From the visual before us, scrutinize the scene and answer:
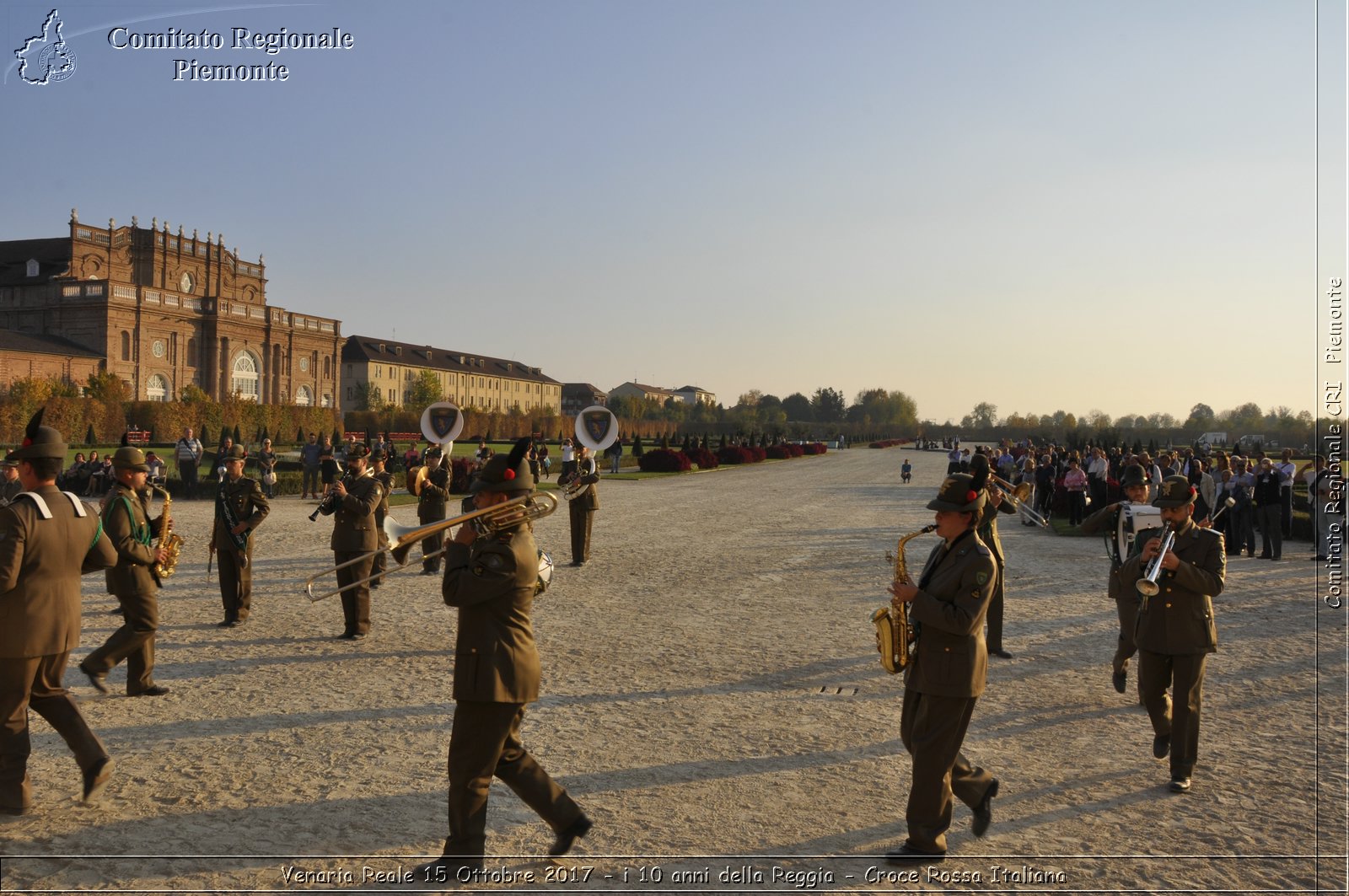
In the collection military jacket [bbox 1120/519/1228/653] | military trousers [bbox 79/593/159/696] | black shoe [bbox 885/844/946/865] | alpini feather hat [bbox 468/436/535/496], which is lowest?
black shoe [bbox 885/844/946/865]

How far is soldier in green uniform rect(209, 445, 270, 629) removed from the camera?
33.0 ft

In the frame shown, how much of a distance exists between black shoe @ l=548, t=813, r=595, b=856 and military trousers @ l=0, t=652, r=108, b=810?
2.66 metres

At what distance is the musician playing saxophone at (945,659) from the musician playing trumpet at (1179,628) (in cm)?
195

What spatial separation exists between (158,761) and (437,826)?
2.15m

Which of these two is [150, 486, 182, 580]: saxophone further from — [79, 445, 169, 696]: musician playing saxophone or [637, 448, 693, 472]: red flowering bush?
[637, 448, 693, 472]: red flowering bush

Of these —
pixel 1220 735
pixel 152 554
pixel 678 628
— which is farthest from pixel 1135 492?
pixel 152 554

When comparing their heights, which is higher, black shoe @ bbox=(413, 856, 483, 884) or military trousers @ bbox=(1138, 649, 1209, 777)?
military trousers @ bbox=(1138, 649, 1209, 777)

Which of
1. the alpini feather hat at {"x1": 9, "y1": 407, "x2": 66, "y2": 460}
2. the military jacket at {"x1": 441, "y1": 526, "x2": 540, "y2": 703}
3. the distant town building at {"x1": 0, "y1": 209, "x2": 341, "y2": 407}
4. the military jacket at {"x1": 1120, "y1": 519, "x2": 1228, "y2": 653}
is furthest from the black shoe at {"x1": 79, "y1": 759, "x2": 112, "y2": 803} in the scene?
the distant town building at {"x1": 0, "y1": 209, "x2": 341, "y2": 407}

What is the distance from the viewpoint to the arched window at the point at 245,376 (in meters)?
82.5

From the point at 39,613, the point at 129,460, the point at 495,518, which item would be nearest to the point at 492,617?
the point at 495,518

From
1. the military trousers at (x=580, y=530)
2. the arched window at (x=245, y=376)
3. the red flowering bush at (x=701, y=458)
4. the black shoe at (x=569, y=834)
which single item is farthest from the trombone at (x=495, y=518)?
the arched window at (x=245, y=376)

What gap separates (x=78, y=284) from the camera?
7200 centimetres

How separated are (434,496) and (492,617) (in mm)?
9660

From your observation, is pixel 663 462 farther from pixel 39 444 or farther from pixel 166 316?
pixel 166 316
